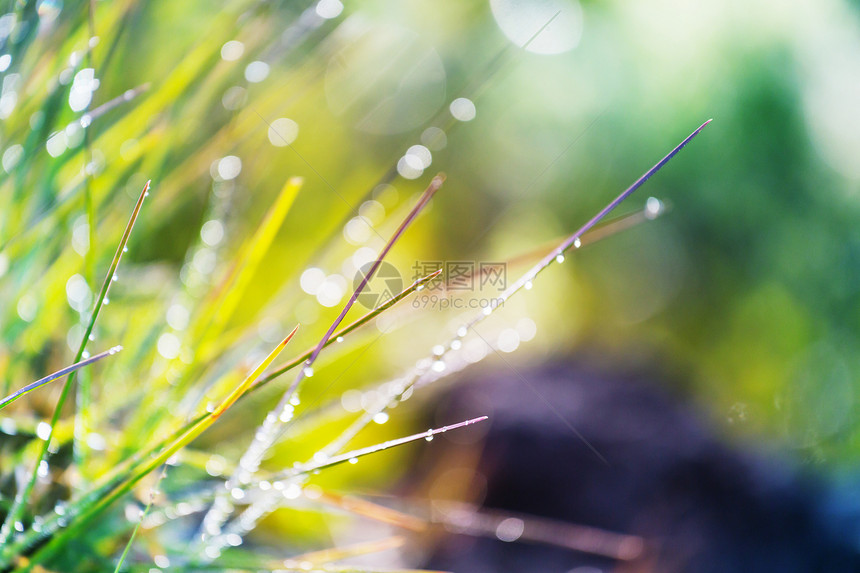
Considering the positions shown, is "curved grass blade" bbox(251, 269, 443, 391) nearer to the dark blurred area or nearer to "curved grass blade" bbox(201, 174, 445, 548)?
"curved grass blade" bbox(201, 174, 445, 548)

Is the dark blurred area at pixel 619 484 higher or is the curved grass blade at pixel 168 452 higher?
the curved grass blade at pixel 168 452

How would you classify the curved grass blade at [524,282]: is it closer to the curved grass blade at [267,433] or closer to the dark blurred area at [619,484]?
the curved grass blade at [267,433]

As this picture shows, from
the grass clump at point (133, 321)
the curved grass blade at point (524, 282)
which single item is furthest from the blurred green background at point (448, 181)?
the curved grass blade at point (524, 282)

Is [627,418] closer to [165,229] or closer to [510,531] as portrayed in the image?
[510,531]

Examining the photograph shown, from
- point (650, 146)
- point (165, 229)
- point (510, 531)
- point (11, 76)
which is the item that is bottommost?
point (650, 146)

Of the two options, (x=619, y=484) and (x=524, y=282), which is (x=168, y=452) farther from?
(x=619, y=484)

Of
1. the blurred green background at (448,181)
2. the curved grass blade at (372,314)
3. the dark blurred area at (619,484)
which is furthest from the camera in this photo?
the dark blurred area at (619,484)

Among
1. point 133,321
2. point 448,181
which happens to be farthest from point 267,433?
point 448,181

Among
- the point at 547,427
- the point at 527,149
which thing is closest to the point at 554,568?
the point at 547,427

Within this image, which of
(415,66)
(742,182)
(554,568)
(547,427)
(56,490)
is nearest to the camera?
(56,490)
